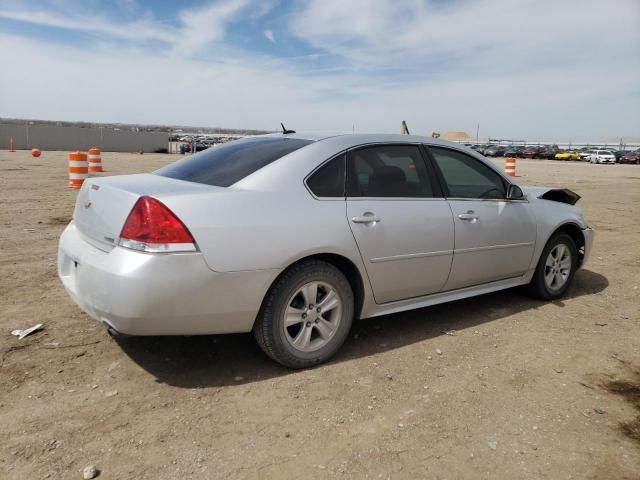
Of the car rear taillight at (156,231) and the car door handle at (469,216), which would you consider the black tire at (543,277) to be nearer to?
the car door handle at (469,216)

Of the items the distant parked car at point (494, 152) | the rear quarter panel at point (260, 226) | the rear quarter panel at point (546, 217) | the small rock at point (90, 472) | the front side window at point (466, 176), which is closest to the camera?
the small rock at point (90, 472)

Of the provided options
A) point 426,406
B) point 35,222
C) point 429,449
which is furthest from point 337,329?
point 35,222

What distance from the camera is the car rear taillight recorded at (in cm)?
292

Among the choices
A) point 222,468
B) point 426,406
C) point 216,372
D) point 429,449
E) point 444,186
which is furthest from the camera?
point 444,186

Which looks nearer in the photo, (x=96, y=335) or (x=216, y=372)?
(x=216, y=372)

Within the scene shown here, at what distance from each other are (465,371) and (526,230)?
1696mm

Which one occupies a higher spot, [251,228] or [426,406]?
[251,228]

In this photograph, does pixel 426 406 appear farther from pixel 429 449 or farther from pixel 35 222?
pixel 35 222

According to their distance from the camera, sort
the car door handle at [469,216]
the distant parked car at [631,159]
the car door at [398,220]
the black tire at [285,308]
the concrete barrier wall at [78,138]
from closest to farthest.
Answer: the black tire at [285,308] < the car door at [398,220] < the car door handle at [469,216] < the concrete barrier wall at [78,138] < the distant parked car at [631,159]

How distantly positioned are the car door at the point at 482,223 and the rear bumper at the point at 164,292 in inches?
68.5

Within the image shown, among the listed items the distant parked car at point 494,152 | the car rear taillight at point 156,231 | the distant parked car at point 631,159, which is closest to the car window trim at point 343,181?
the car rear taillight at point 156,231

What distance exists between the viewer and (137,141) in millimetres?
48281

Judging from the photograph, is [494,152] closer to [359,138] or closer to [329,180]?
[359,138]

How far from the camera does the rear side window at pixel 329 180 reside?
3.51m
